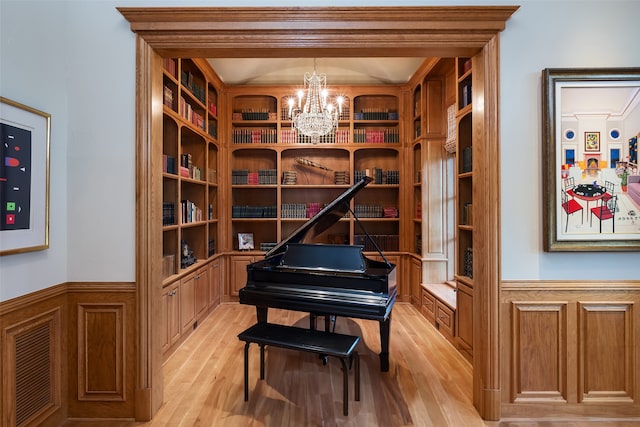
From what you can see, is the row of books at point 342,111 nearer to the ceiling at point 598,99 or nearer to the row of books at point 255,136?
the row of books at point 255,136

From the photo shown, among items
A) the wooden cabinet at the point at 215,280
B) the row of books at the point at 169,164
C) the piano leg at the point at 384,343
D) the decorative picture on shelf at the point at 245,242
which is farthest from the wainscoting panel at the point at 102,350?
the decorative picture on shelf at the point at 245,242

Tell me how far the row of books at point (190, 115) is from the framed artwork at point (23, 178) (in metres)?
1.73

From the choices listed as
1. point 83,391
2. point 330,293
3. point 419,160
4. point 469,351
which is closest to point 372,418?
point 330,293

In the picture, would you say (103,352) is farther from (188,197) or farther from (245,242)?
(245,242)

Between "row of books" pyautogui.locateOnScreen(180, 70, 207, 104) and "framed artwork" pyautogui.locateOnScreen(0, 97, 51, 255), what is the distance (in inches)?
79.7

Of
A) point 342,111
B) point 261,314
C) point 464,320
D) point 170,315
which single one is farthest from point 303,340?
point 342,111

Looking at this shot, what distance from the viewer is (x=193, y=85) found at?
158 inches

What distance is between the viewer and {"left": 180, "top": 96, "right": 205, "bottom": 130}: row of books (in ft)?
11.9

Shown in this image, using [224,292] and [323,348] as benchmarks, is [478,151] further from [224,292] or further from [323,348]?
[224,292]

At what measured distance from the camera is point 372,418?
7.35 ft

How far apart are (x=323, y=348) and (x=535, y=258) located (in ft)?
5.21

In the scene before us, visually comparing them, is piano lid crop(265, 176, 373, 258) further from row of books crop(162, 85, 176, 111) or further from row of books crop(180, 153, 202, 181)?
row of books crop(162, 85, 176, 111)

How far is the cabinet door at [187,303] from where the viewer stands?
347 cm

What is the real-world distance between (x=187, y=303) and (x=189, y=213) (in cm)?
104
